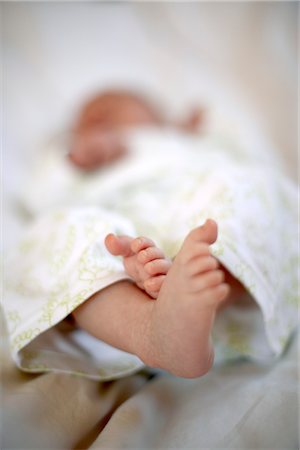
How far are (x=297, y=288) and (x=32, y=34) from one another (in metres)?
1.29

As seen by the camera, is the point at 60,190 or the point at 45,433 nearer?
the point at 45,433

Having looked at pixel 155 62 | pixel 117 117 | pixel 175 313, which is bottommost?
pixel 175 313

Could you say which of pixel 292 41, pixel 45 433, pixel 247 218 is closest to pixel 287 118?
pixel 292 41

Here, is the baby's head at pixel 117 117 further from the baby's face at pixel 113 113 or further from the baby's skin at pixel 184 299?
the baby's skin at pixel 184 299

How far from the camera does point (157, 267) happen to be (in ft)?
1.63

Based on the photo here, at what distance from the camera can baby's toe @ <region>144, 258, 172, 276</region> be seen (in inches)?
19.5

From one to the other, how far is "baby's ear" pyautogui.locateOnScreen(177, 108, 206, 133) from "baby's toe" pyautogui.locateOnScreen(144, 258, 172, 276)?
93 centimetres

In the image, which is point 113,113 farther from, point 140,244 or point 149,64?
point 140,244

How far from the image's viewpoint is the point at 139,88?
1.54 m

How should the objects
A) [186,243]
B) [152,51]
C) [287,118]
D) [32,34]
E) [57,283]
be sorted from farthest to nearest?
[152,51], [32,34], [287,118], [57,283], [186,243]

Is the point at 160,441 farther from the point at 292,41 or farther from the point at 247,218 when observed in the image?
the point at 292,41

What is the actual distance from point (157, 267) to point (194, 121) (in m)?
0.99

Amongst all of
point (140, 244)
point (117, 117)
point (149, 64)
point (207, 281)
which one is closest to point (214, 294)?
point (207, 281)

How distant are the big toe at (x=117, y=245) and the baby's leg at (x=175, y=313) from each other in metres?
0.05
